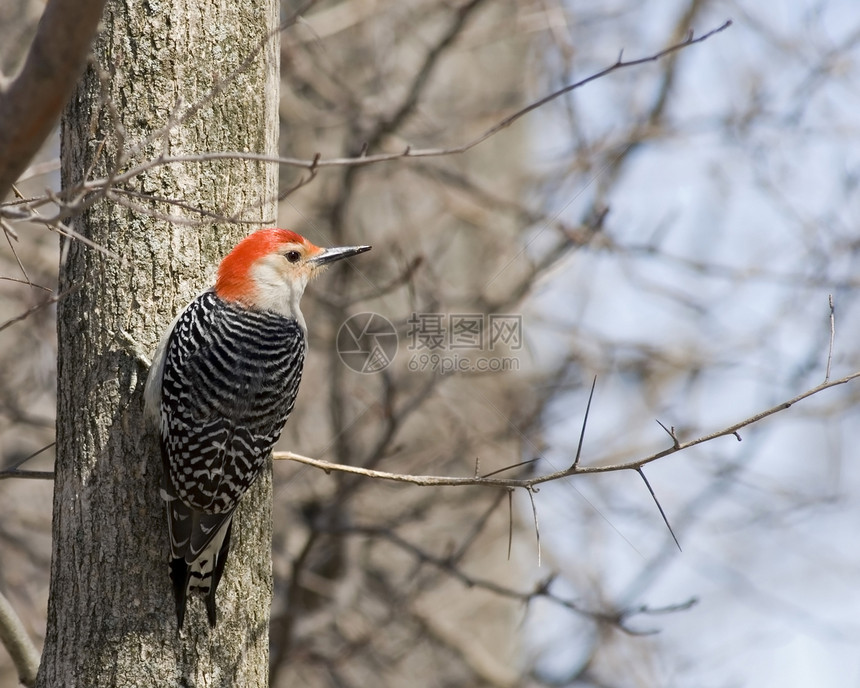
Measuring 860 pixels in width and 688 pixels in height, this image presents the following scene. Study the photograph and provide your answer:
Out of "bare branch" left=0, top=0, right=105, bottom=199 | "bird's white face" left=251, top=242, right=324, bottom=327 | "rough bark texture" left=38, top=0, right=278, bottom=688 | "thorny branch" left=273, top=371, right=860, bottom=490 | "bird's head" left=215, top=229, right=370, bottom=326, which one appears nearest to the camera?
"bare branch" left=0, top=0, right=105, bottom=199

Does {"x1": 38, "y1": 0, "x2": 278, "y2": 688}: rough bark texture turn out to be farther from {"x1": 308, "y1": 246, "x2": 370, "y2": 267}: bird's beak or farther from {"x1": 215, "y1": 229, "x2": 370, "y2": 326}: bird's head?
{"x1": 308, "y1": 246, "x2": 370, "y2": 267}: bird's beak

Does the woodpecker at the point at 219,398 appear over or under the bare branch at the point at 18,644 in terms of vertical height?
over

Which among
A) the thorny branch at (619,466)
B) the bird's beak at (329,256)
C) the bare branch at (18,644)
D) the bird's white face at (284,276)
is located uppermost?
the bird's beak at (329,256)

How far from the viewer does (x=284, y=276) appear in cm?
423

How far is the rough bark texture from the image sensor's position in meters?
3.23

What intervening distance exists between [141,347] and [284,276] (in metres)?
0.92

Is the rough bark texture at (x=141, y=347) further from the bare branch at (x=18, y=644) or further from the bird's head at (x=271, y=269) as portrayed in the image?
the bare branch at (x=18, y=644)

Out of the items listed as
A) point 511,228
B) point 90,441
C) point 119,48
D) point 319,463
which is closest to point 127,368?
point 90,441

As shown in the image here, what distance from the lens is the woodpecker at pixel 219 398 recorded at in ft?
10.8

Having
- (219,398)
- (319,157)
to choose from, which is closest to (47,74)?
(319,157)

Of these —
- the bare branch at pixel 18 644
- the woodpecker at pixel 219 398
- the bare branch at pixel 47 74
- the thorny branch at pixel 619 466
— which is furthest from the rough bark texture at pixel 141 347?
the bare branch at pixel 47 74

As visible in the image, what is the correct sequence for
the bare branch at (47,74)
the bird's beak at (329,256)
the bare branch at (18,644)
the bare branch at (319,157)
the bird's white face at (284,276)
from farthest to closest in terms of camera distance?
the bird's beak at (329,256) → the bird's white face at (284,276) → the bare branch at (18,644) → the bare branch at (319,157) → the bare branch at (47,74)

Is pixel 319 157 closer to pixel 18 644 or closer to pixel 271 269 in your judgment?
pixel 271 269

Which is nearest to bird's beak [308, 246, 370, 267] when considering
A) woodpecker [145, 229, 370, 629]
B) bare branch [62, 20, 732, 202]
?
woodpecker [145, 229, 370, 629]
